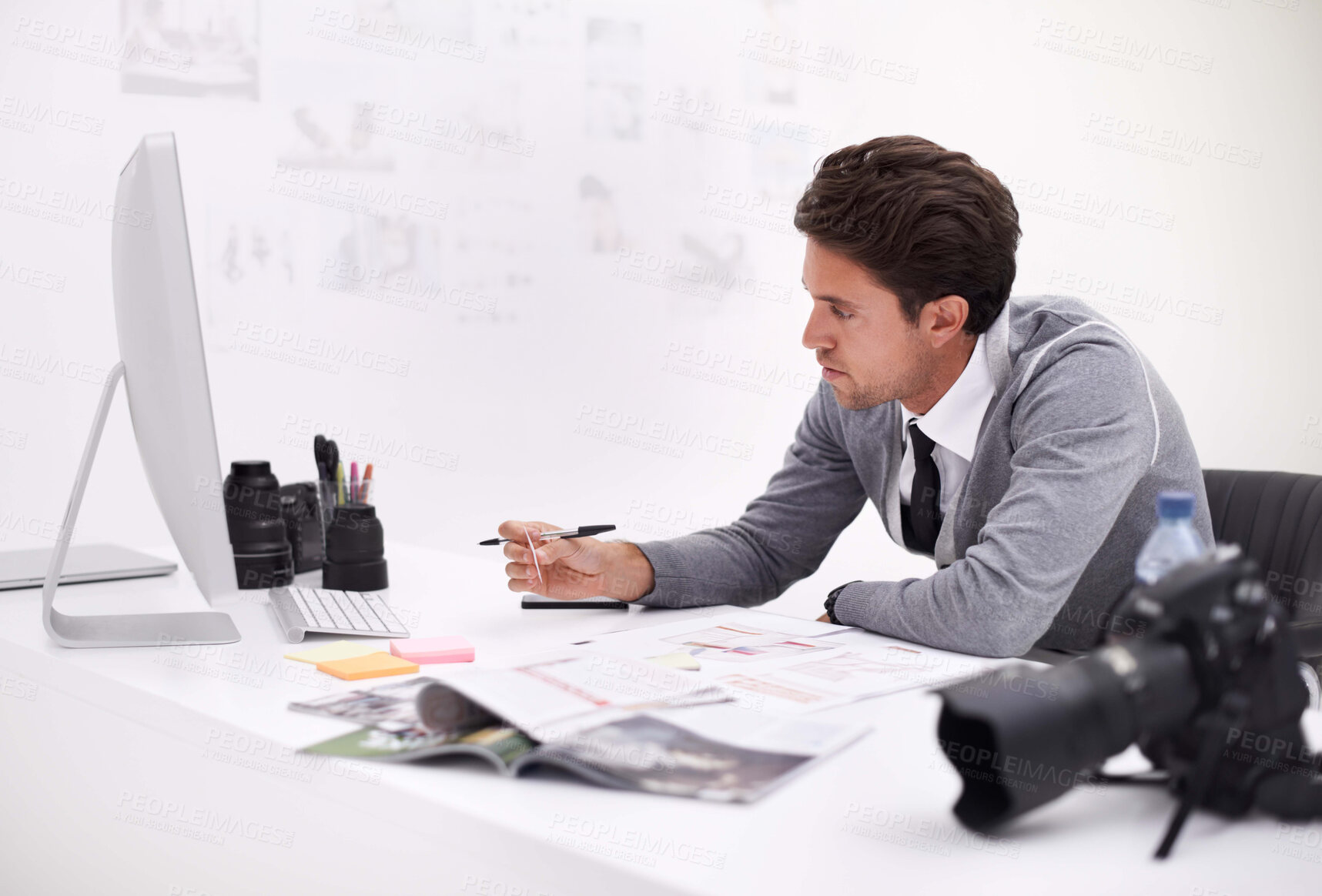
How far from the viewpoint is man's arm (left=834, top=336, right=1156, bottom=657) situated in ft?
4.00

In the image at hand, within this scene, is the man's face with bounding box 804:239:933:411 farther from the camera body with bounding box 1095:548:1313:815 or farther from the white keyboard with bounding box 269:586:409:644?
the camera body with bounding box 1095:548:1313:815

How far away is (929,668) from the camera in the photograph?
113cm

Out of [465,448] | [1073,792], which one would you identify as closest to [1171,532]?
[1073,792]

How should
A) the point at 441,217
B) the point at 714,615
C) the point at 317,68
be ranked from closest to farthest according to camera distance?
the point at 714,615, the point at 317,68, the point at 441,217

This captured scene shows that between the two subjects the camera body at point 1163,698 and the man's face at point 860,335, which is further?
the man's face at point 860,335

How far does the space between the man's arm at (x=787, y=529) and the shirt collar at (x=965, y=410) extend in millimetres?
205

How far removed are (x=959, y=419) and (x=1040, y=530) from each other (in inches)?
12.4

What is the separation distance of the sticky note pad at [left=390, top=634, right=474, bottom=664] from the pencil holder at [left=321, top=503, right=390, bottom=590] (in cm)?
37

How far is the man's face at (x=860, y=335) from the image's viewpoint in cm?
149

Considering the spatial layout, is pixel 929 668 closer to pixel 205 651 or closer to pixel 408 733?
pixel 408 733

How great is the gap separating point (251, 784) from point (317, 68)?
99.2 inches

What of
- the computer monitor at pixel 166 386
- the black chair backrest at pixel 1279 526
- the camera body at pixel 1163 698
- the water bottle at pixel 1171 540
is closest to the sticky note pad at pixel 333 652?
the computer monitor at pixel 166 386

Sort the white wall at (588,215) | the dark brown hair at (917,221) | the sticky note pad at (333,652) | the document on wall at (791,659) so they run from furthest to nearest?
the white wall at (588,215) → the dark brown hair at (917,221) → the sticky note pad at (333,652) → the document on wall at (791,659)

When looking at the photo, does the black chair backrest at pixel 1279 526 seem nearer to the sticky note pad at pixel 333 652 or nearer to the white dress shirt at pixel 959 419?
the white dress shirt at pixel 959 419
